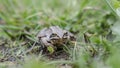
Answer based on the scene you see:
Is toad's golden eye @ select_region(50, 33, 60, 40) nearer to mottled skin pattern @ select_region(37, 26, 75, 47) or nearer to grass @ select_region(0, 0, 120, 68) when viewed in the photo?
mottled skin pattern @ select_region(37, 26, 75, 47)

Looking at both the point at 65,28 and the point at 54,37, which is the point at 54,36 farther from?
the point at 65,28

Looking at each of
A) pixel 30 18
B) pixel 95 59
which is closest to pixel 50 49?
pixel 95 59

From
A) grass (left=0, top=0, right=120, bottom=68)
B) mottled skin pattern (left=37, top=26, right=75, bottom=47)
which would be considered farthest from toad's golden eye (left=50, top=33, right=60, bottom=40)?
grass (left=0, top=0, right=120, bottom=68)

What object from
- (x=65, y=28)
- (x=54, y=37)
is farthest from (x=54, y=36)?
(x=65, y=28)

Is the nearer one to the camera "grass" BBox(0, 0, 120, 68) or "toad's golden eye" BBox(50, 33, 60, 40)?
"grass" BBox(0, 0, 120, 68)

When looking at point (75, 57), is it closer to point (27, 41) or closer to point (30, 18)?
point (27, 41)

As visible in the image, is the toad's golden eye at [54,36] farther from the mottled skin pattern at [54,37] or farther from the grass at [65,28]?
the grass at [65,28]

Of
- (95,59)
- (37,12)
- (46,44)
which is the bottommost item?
(95,59)

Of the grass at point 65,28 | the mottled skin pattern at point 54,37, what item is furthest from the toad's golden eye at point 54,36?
the grass at point 65,28
